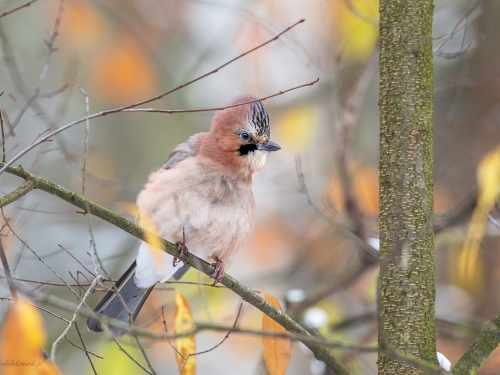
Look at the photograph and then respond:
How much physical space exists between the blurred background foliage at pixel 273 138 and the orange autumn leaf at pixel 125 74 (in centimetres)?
3

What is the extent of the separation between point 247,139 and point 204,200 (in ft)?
2.20

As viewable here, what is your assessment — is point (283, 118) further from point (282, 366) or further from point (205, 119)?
point (282, 366)

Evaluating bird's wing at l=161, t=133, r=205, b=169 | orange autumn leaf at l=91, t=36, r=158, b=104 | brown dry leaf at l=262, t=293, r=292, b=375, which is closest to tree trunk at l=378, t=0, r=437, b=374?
brown dry leaf at l=262, t=293, r=292, b=375

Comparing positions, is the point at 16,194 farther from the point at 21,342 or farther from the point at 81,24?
the point at 81,24

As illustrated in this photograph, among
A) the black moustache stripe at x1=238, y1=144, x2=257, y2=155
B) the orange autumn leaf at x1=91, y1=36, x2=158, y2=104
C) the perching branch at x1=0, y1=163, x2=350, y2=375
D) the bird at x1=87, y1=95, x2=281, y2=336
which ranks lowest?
the perching branch at x1=0, y1=163, x2=350, y2=375

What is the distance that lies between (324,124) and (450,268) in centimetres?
247

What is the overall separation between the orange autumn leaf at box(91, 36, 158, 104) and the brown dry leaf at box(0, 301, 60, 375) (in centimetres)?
632

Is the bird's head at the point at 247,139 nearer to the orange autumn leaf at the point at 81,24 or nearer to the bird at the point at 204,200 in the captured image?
the bird at the point at 204,200

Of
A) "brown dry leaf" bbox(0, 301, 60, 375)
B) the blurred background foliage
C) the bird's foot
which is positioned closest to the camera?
"brown dry leaf" bbox(0, 301, 60, 375)

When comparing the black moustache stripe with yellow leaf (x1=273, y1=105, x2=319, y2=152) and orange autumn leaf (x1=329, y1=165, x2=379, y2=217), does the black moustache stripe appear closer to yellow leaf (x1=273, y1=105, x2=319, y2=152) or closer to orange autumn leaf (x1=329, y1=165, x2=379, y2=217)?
orange autumn leaf (x1=329, y1=165, x2=379, y2=217)

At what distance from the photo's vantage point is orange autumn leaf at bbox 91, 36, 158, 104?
8578mm

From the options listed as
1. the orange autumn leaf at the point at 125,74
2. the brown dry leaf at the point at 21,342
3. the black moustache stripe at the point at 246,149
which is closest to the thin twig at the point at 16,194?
the brown dry leaf at the point at 21,342

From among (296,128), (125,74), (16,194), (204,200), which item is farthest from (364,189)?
(16,194)

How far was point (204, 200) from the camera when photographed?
14.3 feet
